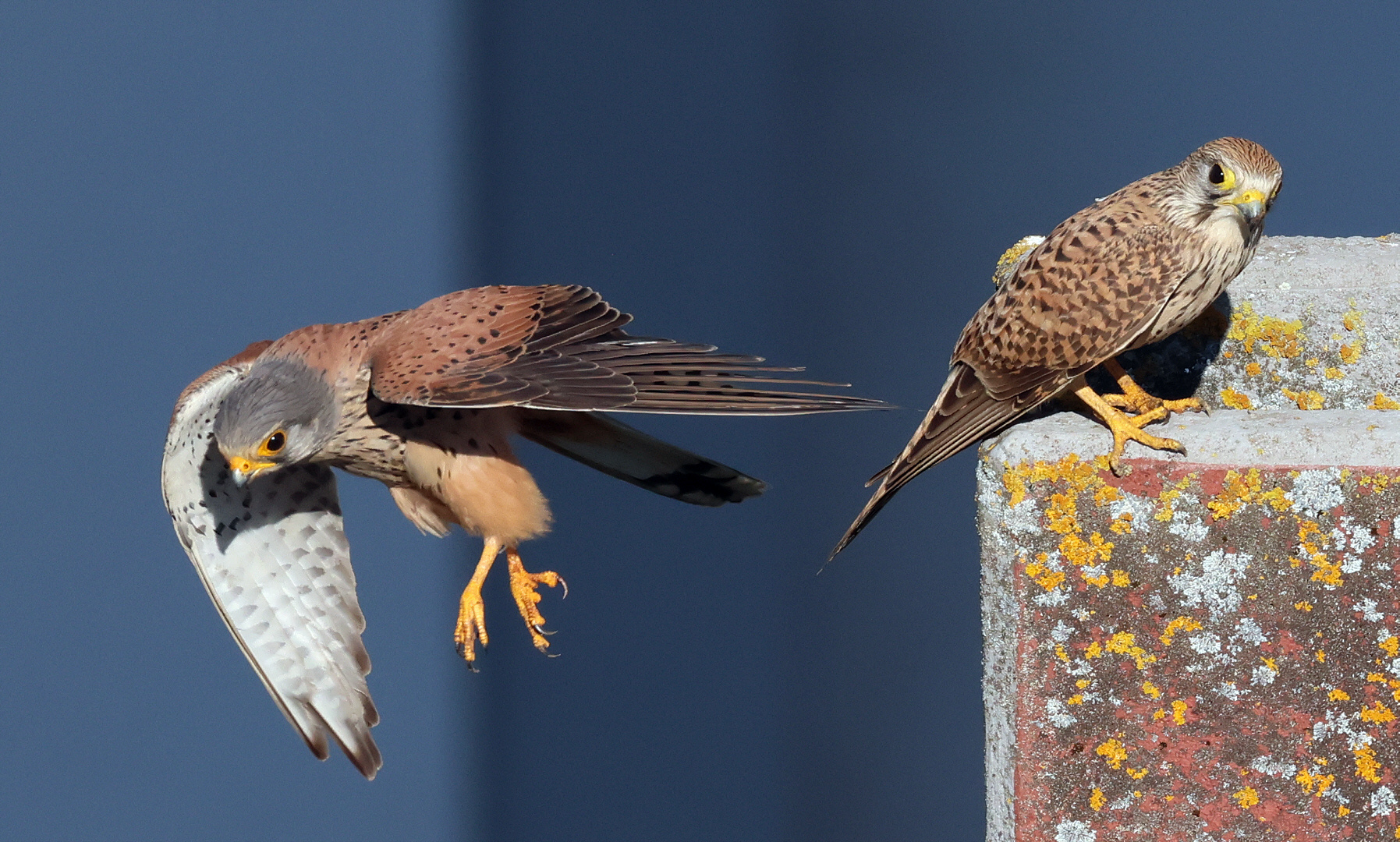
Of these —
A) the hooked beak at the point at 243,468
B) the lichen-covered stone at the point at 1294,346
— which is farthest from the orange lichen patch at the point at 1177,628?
the hooked beak at the point at 243,468

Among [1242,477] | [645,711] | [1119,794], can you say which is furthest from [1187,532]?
[645,711]

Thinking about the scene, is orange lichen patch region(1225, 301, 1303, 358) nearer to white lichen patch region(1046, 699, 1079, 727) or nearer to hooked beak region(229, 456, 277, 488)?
white lichen patch region(1046, 699, 1079, 727)

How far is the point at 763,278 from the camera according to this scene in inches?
183

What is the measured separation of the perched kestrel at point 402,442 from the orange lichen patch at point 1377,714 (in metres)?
0.88

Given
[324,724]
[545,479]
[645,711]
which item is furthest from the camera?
[645,711]

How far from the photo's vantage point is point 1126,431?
199 centimetres

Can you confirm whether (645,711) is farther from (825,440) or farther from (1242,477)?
(1242,477)

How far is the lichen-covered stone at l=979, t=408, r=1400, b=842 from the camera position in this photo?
193 centimetres

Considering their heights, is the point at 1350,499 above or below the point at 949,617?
above

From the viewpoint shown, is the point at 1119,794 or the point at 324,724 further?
the point at 324,724

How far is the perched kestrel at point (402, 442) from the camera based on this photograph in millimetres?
2279

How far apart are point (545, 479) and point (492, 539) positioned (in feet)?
5.93

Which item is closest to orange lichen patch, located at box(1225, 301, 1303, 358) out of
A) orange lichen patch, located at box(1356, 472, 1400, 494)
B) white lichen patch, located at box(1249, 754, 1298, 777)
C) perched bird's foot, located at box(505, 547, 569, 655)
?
orange lichen patch, located at box(1356, 472, 1400, 494)

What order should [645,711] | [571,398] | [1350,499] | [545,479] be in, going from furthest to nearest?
[645,711] < [545,479] < [571,398] < [1350,499]
